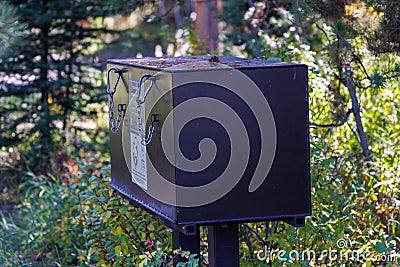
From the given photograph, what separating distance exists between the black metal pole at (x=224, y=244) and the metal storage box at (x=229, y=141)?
0.15 meters

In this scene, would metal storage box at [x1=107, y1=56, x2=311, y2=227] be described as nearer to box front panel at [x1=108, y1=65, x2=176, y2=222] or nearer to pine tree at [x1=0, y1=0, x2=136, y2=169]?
box front panel at [x1=108, y1=65, x2=176, y2=222]

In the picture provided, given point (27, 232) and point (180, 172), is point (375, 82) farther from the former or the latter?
point (27, 232)

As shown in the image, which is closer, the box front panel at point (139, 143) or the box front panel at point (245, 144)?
the box front panel at point (245, 144)

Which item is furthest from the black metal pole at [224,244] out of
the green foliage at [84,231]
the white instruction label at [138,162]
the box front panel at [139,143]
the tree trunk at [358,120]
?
the tree trunk at [358,120]

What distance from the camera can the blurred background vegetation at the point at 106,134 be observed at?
403 centimetres

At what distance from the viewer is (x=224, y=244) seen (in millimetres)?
3121

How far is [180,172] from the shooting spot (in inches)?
114

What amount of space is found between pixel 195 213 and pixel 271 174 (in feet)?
1.17

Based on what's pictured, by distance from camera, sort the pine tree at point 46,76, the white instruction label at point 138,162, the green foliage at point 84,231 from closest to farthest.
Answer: the white instruction label at point 138,162 < the green foliage at point 84,231 < the pine tree at point 46,76

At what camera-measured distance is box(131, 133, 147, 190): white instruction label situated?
10.7 feet

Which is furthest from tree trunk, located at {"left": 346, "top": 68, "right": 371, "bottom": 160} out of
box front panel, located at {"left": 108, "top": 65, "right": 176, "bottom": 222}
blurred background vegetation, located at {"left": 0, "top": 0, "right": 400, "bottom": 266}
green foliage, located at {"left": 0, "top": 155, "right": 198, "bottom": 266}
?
box front panel, located at {"left": 108, "top": 65, "right": 176, "bottom": 222}

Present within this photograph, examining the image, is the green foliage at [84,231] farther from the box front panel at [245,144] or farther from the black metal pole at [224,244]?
the box front panel at [245,144]

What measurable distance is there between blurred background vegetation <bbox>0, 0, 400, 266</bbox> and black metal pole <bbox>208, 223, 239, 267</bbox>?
0.12m

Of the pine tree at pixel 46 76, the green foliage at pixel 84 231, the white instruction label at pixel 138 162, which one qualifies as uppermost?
the pine tree at pixel 46 76
